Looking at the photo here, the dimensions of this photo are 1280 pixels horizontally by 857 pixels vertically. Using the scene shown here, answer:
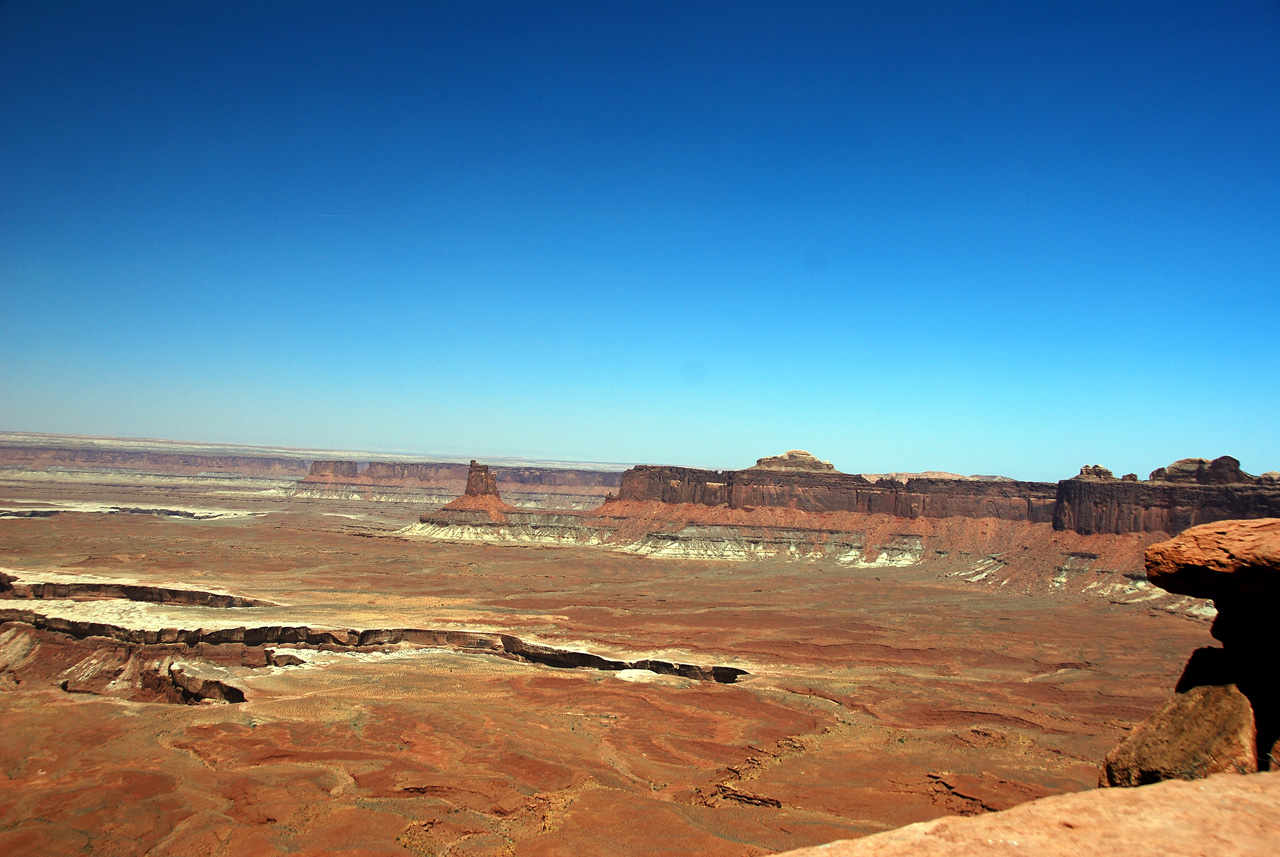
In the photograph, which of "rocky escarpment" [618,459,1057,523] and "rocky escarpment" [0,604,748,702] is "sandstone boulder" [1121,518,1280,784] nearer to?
"rocky escarpment" [0,604,748,702]

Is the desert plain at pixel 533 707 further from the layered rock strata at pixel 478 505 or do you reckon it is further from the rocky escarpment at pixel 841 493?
the layered rock strata at pixel 478 505

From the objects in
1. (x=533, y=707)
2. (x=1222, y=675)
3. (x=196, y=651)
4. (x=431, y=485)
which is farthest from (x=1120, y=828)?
(x=431, y=485)

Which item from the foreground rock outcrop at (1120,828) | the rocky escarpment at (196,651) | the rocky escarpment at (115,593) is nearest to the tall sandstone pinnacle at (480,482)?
the rocky escarpment at (115,593)

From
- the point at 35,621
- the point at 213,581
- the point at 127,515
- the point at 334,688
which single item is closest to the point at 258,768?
the point at 334,688

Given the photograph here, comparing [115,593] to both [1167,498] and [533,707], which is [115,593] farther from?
[1167,498]

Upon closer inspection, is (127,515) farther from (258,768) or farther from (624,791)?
(624,791)

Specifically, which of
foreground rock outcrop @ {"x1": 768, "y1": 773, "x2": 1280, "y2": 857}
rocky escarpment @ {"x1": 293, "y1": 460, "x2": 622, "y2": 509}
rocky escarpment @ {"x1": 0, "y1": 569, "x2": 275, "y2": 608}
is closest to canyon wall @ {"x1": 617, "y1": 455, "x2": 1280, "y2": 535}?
rocky escarpment @ {"x1": 0, "y1": 569, "x2": 275, "y2": 608}
